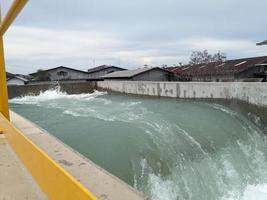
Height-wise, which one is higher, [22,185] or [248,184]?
[22,185]

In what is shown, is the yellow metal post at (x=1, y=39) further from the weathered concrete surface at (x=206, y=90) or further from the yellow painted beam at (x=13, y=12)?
the weathered concrete surface at (x=206, y=90)

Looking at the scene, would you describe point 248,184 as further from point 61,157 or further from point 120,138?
point 61,157

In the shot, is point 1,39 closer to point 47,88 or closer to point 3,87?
point 3,87

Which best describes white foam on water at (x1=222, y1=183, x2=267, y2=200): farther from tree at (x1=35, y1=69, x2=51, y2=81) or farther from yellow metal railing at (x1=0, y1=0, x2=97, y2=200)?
tree at (x1=35, y1=69, x2=51, y2=81)

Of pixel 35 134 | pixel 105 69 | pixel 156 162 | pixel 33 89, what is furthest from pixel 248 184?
pixel 105 69

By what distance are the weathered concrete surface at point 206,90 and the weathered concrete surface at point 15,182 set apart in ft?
32.6

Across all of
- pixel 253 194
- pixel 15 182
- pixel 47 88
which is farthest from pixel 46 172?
pixel 47 88

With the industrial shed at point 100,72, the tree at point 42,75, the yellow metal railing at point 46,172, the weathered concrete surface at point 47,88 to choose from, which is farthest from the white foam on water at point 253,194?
the industrial shed at point 100,72

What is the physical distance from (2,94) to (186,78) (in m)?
23.7

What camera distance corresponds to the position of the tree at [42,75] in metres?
35.2

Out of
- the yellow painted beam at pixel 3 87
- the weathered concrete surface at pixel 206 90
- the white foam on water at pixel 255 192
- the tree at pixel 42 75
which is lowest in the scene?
the white foam on water at pixel 255 192

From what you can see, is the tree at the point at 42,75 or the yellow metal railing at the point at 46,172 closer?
the yellow metal railing at the point at 46,172

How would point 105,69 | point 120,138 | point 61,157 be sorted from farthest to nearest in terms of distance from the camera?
point 105,69, point 120,138, point 61,157

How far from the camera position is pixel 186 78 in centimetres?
2670
